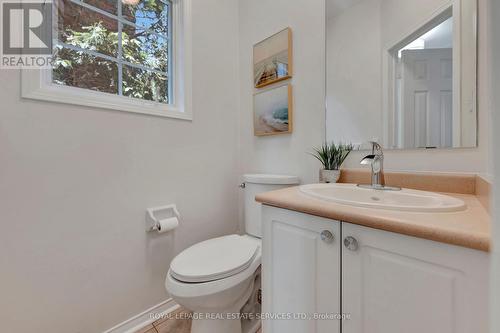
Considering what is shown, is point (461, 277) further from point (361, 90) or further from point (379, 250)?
point (361, 90)

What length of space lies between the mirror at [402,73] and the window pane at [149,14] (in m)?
1.07

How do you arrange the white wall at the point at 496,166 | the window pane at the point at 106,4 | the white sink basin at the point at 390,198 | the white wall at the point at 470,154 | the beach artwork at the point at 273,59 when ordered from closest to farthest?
the white wall at the point at 496,166, the white sink basin at the point at 390,198, the white wall at the point at 470,154, the window pane at the point at 106,4, the beach artwork at the point at 273,59

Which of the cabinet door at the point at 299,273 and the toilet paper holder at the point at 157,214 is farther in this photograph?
the toilet paper holder at the point at 157,214

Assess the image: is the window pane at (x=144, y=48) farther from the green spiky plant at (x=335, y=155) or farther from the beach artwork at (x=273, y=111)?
the green spiky plant at (x=335, y=155)

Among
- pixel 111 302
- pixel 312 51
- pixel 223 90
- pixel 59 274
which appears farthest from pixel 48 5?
pixel 111 302

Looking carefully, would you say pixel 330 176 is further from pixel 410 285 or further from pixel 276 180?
pixel 410 285

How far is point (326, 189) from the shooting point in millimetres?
1011

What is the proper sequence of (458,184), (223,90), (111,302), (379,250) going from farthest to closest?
(223,90) < (111,302) < (458,184) < (379,250)

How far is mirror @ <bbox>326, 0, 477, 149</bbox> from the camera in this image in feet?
2.93

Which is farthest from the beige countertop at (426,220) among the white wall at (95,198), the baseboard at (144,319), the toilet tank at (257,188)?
the baseboard at (144,319)

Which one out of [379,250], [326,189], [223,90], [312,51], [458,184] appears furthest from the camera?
[223,90]

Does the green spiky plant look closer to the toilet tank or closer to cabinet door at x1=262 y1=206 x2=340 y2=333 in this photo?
the toilet tank

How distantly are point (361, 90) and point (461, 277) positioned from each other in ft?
3.25

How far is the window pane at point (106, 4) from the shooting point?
118cm
